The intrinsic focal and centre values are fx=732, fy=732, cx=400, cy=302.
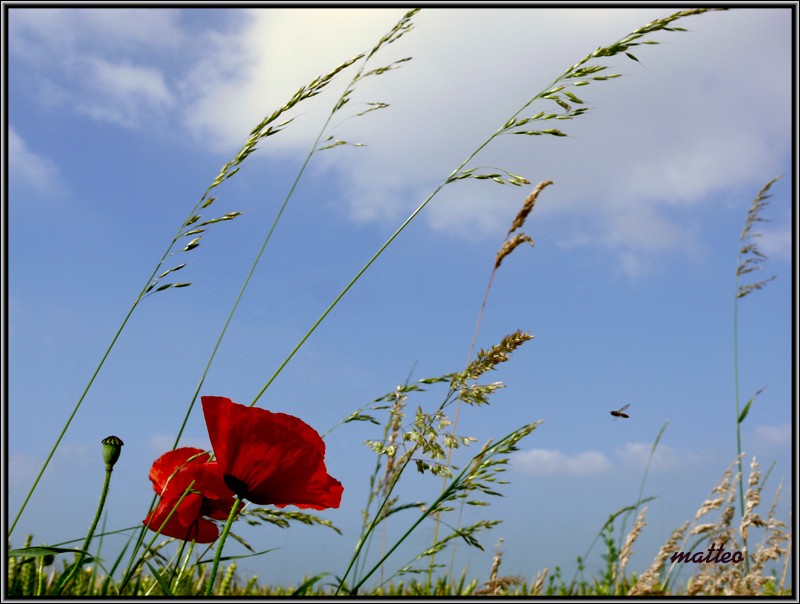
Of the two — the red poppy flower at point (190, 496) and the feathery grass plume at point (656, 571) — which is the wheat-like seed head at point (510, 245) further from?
the red poppy flower at point (190, 496)

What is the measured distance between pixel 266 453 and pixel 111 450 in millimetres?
237

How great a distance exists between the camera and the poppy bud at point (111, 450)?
3.70 ft

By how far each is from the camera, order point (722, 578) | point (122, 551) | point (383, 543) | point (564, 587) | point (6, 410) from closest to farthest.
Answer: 1. point (122, 551)
2. point (6, 410)
3. point (722, 578)
4. point (383, 543)
5. point (564, 587)

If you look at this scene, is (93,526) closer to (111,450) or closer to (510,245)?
(111,450)

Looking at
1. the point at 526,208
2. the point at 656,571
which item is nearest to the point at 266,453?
the point at 656,571

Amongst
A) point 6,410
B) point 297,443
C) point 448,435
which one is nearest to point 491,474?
point 448,435

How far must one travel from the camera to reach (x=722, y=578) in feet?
6.83

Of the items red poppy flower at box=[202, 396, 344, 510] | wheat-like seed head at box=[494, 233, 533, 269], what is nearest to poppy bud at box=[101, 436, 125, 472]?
red poppy flower at box=[202, 396, 344, 510]

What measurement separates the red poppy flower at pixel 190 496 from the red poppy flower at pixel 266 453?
3 centimetres

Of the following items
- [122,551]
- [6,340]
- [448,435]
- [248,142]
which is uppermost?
[248,142]

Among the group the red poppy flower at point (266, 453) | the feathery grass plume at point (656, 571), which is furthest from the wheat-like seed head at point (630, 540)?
the red poppy flower at point (266, 453)

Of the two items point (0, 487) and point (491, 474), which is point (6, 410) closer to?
point (0, 487)

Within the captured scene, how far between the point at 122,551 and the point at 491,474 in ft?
2.46

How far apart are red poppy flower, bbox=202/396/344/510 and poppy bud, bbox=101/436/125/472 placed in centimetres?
14
